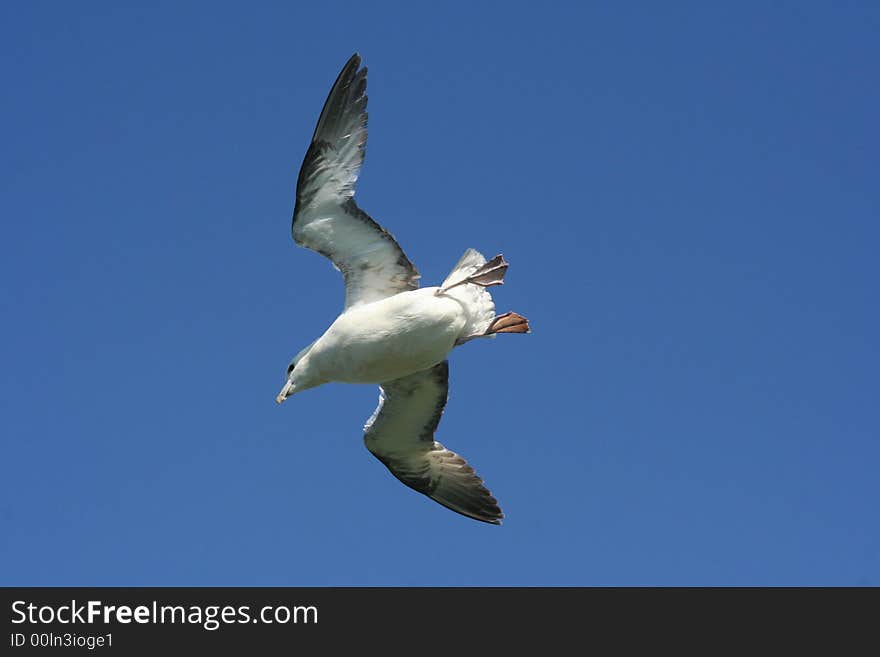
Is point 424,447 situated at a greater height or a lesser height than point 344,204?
lesser

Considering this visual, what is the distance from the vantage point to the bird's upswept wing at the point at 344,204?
11781mm

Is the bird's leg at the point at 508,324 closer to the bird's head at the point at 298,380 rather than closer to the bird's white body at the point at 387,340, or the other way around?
the bird's white body at the point at 387,340

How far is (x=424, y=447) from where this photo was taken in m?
13.4

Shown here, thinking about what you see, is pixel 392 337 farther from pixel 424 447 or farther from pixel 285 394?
pixel 424 447

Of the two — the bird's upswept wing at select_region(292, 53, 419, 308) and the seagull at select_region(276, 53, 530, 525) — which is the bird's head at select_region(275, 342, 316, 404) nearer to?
the seagull at select_region(276, 53, 530, 525)

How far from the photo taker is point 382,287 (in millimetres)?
12078

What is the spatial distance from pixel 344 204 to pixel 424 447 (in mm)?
3013

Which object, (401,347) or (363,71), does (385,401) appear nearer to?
(401,347)

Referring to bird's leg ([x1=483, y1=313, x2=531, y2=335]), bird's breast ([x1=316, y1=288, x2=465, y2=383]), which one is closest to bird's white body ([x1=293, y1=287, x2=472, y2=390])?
bird's breast ([x1=316, y1=288, x2=465, y2=383])

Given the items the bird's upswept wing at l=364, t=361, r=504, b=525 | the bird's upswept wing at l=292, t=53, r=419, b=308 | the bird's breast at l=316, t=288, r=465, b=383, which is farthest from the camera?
the bird's upswept wing at l=364, t=361, r=504, b=525

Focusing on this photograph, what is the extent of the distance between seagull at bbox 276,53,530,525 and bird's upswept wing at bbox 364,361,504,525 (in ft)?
1.85

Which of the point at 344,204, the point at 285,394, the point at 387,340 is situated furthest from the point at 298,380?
the point at 344,204

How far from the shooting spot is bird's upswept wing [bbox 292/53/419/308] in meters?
11.8

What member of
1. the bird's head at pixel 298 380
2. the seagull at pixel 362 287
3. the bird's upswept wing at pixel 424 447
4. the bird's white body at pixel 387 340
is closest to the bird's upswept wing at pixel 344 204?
the seagull at pixel 362 287
